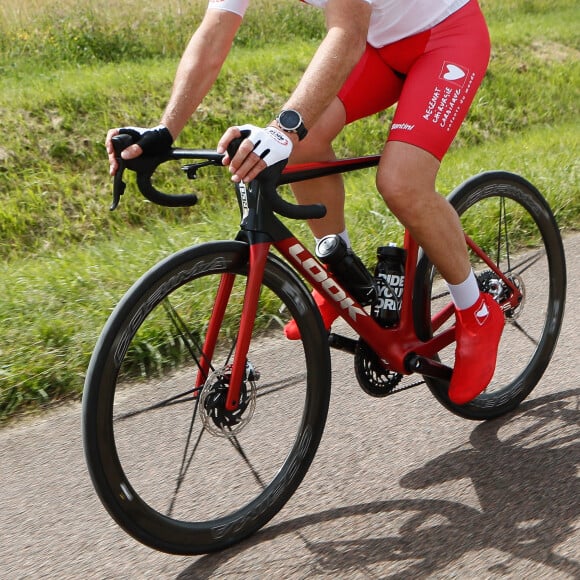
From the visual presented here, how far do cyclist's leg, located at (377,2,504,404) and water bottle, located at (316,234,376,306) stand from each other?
221 millimetres

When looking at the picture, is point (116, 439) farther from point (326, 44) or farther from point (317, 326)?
point (326, 44)

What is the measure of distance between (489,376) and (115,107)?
6888 mm

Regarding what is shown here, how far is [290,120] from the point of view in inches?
102

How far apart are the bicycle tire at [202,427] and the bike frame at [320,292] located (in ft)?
0.15

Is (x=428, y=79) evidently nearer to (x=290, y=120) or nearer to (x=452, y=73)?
(x=452, y=73)

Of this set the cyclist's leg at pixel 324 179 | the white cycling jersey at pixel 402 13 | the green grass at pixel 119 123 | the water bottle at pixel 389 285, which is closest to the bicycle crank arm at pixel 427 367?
the water bottle at pixel 389 285

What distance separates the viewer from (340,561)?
275 centimetres

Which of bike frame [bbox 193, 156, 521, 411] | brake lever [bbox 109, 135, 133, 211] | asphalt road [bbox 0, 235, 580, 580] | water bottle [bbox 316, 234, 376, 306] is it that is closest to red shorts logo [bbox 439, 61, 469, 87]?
bike frame [bbox 193, 156, 521, 411]

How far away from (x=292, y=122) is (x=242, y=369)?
751 millimetres

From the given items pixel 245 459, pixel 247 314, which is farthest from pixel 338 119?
pixel 245 459

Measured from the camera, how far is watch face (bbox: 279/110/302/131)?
2.58 metres

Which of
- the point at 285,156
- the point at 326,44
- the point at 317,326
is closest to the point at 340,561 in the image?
the point at 317,326

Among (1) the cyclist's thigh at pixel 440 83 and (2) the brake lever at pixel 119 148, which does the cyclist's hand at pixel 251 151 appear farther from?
(1) the cyclist's thigh at pixel 440 83

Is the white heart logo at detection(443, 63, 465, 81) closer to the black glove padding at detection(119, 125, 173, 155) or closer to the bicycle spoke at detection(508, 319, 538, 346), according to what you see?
the black glove padding at detection(119, 125, 173, 155)
